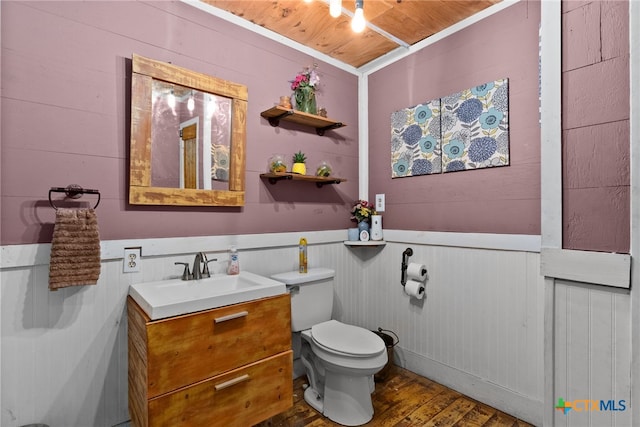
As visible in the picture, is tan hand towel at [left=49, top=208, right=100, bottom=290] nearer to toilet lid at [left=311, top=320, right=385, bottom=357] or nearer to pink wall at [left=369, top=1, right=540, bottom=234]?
toilet lid at [left=311, top=320, right=385, bottom=357]

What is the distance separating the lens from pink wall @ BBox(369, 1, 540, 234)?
5.86 ft

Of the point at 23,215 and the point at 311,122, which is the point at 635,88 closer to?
the point at 311,122

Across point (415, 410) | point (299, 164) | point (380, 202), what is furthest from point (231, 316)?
point (380, 202)

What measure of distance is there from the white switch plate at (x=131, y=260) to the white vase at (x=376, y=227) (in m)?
1.59

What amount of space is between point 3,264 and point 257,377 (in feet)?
3.90

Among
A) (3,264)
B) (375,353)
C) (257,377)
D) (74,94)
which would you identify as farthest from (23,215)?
(375,353)

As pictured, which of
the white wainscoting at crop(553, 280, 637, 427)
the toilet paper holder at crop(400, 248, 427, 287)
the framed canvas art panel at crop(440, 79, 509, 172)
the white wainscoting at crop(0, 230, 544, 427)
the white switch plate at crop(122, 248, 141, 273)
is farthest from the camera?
the toilet paper holder at crop(400, 248, 427, 287)

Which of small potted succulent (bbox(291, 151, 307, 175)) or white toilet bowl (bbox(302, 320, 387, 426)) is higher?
small potted succulent (bbox(291, 151, 307, 175))

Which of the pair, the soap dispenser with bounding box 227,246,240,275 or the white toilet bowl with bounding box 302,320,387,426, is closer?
the white toilet bowl with bounding box 302,320,387,426

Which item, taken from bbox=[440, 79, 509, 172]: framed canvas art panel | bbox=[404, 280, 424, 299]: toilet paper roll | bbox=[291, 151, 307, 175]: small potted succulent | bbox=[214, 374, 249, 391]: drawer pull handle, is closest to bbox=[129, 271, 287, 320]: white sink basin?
bbox=[214, 374, 249, 391]: drawer pull handle

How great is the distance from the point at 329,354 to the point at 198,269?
34.0 inches

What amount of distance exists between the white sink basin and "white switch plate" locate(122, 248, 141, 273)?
0.08 meters

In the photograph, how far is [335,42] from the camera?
2.30 meters

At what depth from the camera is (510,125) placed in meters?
1.86
